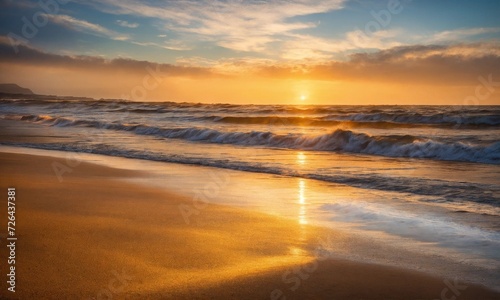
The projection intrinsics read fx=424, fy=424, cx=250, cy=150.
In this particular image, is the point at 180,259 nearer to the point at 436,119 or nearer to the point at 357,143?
the point at 357,143

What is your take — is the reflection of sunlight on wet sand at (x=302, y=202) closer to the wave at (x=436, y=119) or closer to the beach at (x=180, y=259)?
the beach at (x=180, y=259)

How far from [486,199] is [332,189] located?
2.50 meters

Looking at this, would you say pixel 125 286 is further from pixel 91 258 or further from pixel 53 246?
pixel 53 246

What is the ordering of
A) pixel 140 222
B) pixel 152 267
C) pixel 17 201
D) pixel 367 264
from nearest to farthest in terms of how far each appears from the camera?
pixel 152 267
pixel 367 264
pixel 140 222
pixel 17 201

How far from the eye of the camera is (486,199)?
6.88m

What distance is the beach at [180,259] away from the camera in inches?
120

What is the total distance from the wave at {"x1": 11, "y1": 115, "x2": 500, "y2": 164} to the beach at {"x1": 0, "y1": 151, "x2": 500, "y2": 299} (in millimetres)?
10673

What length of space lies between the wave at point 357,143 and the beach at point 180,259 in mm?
10673

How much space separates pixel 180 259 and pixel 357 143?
14063mm

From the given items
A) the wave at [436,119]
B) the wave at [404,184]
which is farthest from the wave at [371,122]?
the wave at [404,184]

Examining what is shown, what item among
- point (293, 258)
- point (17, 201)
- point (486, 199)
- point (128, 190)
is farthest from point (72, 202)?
point (486, 199)

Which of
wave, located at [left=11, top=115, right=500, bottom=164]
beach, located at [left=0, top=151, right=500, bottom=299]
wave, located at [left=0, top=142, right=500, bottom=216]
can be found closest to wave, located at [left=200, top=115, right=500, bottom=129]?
wave, located at [left=11, top=115, right=500, bottom=164]

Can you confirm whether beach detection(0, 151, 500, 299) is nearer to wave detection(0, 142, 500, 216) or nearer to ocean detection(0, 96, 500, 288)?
ocean detection(0, 96, 500, 288)

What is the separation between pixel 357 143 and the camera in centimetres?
1680
